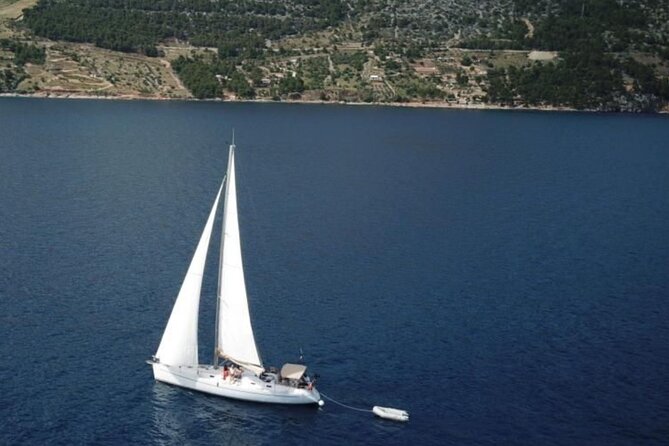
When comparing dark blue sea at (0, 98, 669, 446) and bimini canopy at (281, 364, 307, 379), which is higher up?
bimini canopy at (281, 364, 307, 379)

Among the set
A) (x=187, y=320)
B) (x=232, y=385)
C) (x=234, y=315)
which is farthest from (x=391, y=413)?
(x=187, y=320)

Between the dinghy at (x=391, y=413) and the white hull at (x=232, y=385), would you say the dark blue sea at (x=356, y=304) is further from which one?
the white hull at (x=232, y=385)

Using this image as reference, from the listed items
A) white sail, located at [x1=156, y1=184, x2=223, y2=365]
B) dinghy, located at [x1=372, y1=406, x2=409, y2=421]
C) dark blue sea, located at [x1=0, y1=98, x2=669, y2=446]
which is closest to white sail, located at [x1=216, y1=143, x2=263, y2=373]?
white sail, located at [x1=156, y1=184, x2=223, y2=365]

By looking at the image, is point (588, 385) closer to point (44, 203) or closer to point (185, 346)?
point (185, 346)

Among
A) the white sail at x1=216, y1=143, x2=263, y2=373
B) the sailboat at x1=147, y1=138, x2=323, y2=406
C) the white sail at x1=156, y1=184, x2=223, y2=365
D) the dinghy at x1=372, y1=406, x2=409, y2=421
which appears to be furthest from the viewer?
the white sail at x1=156, y1=184, x2=223, y2=365

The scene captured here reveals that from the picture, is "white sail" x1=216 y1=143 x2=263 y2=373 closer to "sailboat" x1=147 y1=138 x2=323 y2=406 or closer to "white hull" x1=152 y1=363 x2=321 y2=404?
"sailboat" x1=147 y1=138 x2=323 y2=406

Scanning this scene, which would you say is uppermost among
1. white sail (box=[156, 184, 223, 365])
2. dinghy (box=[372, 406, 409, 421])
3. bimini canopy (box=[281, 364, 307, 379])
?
white sail (box=[156, 184, 223, 365])

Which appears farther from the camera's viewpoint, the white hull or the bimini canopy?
the bimini canopy

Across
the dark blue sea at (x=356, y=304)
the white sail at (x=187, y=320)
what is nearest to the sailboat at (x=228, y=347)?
the white sail at (x=187, y=320)
